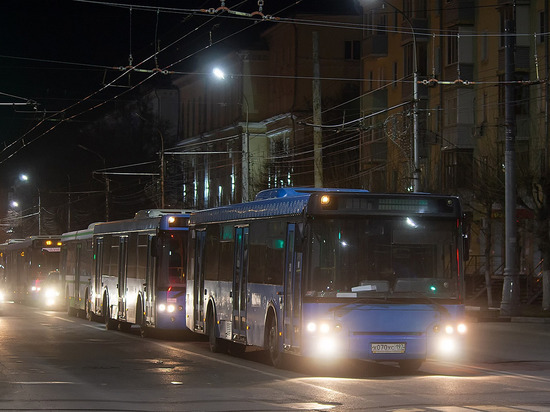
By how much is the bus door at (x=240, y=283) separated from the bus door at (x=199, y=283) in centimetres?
238

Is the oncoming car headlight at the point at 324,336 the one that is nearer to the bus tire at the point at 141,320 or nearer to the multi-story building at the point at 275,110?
the bus tire at the point at 141,320

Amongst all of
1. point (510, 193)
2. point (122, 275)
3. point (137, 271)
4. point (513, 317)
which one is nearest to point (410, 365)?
point (137, 271)

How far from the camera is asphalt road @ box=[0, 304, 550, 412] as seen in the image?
1363 centimetres

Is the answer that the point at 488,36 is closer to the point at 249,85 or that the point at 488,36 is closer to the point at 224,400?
the point at 249,85

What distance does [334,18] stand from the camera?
72.1 m

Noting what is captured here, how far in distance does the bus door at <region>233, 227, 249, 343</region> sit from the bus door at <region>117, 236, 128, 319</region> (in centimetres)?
949

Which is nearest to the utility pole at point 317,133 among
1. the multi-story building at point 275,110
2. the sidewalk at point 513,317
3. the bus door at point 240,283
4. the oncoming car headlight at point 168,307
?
the sidewalk at point 513,317

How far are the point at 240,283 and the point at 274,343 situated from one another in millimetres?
2396

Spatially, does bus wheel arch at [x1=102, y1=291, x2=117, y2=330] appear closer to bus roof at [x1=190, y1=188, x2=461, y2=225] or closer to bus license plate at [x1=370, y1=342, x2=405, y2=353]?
bus roof at [x1=190, y1=188, x2=461, y2=225]

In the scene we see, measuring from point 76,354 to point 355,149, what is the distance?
147ft

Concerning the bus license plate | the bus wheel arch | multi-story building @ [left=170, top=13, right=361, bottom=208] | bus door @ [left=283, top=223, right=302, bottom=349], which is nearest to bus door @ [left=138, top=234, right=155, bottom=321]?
the bus wheel arch

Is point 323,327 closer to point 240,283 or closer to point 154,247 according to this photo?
point 240,283

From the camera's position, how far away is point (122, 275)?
31.3 meters

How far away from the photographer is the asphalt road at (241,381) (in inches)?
537
